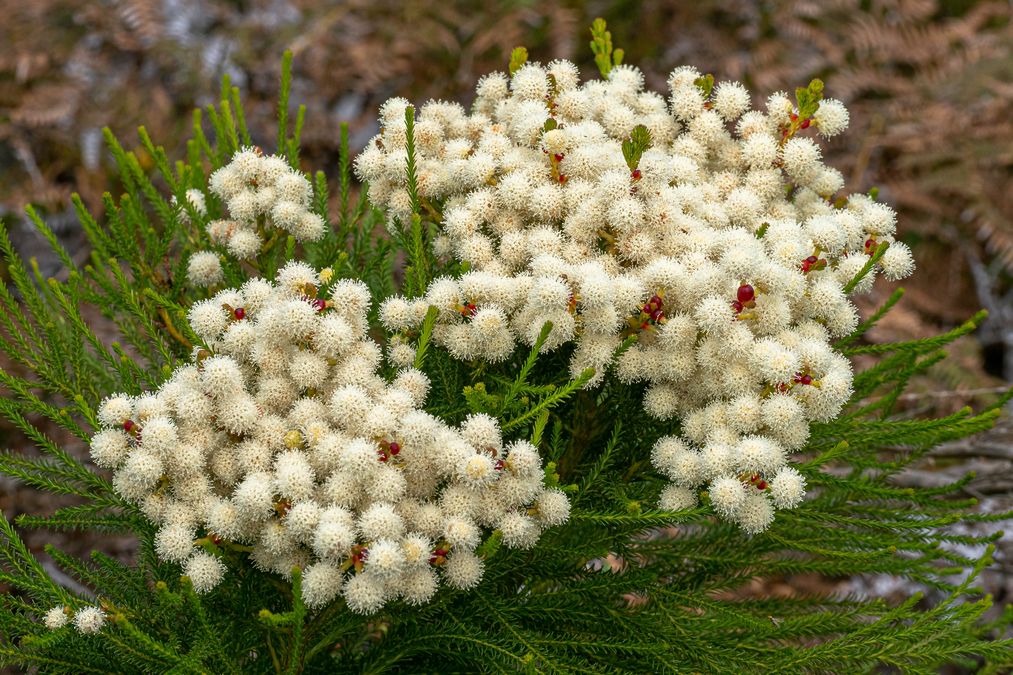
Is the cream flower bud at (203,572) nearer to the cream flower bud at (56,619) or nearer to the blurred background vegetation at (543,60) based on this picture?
the cream flower bud at (56,619)

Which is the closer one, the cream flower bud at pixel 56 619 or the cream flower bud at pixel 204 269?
the cream flower bud at pixel 56 619

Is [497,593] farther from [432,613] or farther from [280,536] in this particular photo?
[280,536]

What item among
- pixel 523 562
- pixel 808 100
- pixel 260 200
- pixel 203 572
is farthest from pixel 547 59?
pixel 203 572

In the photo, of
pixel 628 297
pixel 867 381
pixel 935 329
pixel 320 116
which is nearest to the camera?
pixel 628 297

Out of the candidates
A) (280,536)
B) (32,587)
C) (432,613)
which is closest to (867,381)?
(432,613)

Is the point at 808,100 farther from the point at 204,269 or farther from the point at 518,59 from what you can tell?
the point at 204,269

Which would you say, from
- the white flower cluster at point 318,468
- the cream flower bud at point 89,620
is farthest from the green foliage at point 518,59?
the cream flower bud at point 89,620
